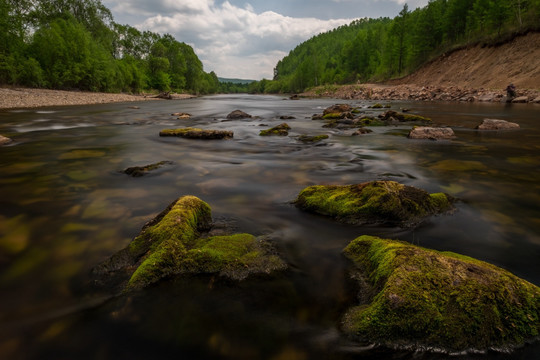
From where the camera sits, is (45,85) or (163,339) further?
(45,85)

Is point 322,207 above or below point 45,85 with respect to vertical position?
below

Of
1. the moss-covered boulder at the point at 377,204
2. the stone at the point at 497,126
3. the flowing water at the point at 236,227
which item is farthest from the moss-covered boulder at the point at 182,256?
the stone at the point at 497,126

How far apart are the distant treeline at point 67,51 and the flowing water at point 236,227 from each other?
3518cm

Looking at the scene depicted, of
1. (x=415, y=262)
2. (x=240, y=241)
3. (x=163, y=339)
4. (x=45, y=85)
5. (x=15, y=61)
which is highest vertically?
(x=15, y=61)

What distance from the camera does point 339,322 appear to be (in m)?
2.37

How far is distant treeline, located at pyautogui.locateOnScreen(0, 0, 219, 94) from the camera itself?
33.2 m

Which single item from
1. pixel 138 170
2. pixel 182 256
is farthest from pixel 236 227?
pixel 138 170

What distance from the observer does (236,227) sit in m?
4.09

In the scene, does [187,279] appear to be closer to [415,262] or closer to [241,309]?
[241,309]

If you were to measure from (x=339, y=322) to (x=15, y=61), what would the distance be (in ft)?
146

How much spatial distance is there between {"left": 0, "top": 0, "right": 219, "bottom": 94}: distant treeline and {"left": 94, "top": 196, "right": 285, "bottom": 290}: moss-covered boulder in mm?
40256

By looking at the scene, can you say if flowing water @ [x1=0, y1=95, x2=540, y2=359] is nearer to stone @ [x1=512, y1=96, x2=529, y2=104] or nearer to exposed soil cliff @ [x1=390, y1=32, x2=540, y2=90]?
stone @ [x1=512, y1=96, x2=529, y2=104]

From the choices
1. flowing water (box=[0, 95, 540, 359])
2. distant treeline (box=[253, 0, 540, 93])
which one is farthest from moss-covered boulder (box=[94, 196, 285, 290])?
distant treeline (box=[253, 0, 540, 93])

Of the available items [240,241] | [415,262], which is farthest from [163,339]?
[415,262]
